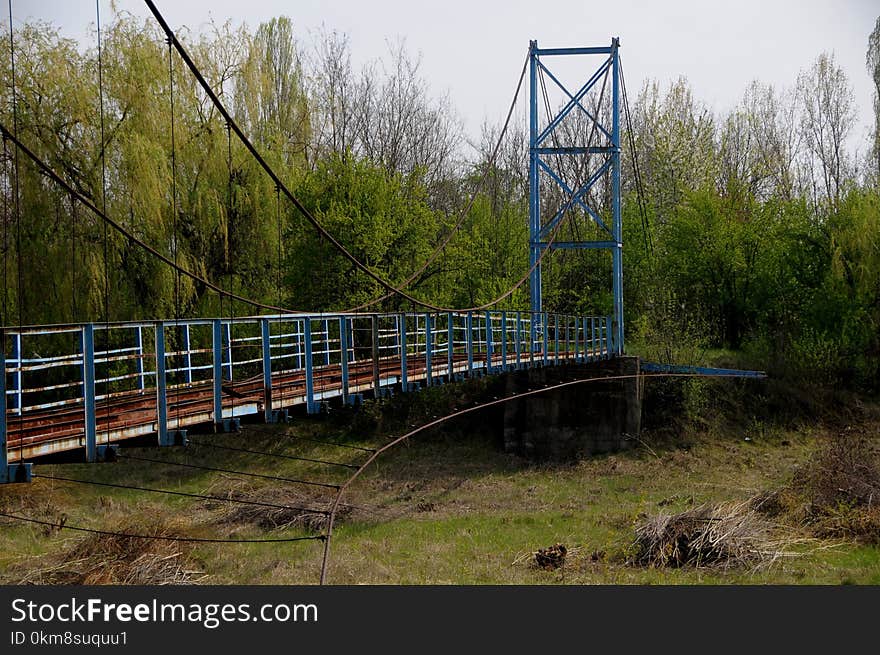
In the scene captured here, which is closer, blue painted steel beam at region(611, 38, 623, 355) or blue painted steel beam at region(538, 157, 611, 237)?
blue painted steel beam at region(538, 157, 611, 237)

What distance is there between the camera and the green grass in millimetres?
11000

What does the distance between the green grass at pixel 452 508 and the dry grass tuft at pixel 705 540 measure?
231 mm

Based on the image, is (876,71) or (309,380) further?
(876,71)

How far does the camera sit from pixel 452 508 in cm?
1555

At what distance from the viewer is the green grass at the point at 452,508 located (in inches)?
433

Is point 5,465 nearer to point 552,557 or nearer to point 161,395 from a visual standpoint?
point 161,395

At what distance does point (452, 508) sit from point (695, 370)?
7.26 meters

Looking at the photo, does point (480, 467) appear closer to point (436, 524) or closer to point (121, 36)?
point (436, 524)

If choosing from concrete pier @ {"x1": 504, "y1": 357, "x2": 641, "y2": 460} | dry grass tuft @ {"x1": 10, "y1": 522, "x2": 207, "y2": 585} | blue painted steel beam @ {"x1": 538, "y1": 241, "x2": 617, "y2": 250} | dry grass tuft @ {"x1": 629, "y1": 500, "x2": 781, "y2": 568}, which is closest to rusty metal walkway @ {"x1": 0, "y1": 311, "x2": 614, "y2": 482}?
dry grass tuft @ {"x1": 10, "y1": 522, "x2": 207, "y2": 585}

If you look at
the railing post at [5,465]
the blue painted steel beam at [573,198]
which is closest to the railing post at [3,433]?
the railing post at [5,465]

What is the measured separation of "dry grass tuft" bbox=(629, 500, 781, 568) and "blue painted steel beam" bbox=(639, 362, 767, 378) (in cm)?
829

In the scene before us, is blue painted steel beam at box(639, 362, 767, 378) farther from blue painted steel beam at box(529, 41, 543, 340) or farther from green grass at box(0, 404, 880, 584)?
blue painted steel beam at box(529, 41, 543, 340)

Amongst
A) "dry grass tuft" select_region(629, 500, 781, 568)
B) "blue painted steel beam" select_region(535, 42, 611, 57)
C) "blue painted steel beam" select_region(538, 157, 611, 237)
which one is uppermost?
"blue painted steel beam" select_region(535, 42, 611, 57)

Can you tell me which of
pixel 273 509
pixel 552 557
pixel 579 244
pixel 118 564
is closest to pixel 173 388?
pixel 118 564
